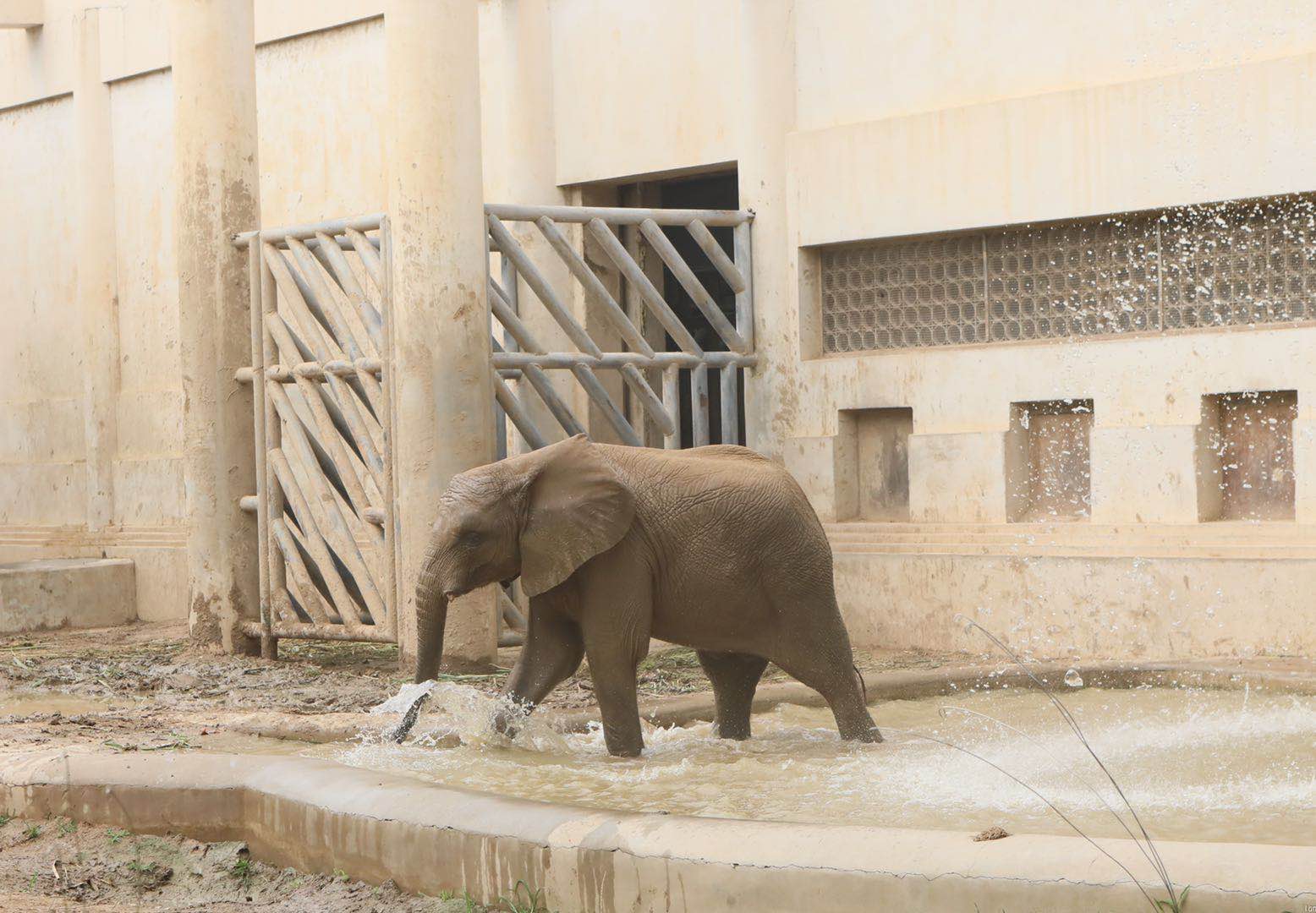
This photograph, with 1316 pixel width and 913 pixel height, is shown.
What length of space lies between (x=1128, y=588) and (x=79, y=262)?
945 cm

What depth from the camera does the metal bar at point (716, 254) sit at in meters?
11.5

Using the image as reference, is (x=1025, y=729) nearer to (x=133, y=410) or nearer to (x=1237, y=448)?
(x=1237, y=448)

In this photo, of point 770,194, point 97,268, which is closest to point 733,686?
point 770,194

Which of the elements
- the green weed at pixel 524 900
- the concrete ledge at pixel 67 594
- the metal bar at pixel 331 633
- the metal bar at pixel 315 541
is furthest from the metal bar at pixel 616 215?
the green weed at pixel 524 900

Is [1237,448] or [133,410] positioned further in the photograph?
[133,410]

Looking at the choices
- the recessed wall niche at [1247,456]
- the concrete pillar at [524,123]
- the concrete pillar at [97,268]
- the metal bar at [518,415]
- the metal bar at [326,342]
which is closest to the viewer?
the recessed wall niche at [1247,456]

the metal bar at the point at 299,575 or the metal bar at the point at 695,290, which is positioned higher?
the metal bar at the point at 695,290

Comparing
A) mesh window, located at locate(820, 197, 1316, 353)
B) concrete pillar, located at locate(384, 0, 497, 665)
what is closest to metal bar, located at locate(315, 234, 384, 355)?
concrete pillar, located at locate(384, 0, 497, 665)

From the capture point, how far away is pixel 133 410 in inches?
583

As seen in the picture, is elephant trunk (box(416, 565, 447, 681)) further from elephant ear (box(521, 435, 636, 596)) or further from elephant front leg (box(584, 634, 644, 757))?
elephant front leg (box(584, 634, 644, 757))

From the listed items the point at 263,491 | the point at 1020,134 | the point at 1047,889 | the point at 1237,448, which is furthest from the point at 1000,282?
the point at 1047,889

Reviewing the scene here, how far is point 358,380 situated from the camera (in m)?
10.6

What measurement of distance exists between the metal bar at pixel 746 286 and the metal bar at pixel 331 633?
3.23 meters

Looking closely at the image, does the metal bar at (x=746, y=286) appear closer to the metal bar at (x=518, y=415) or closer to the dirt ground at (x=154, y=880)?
the metal bar at (x=518, y=415)
